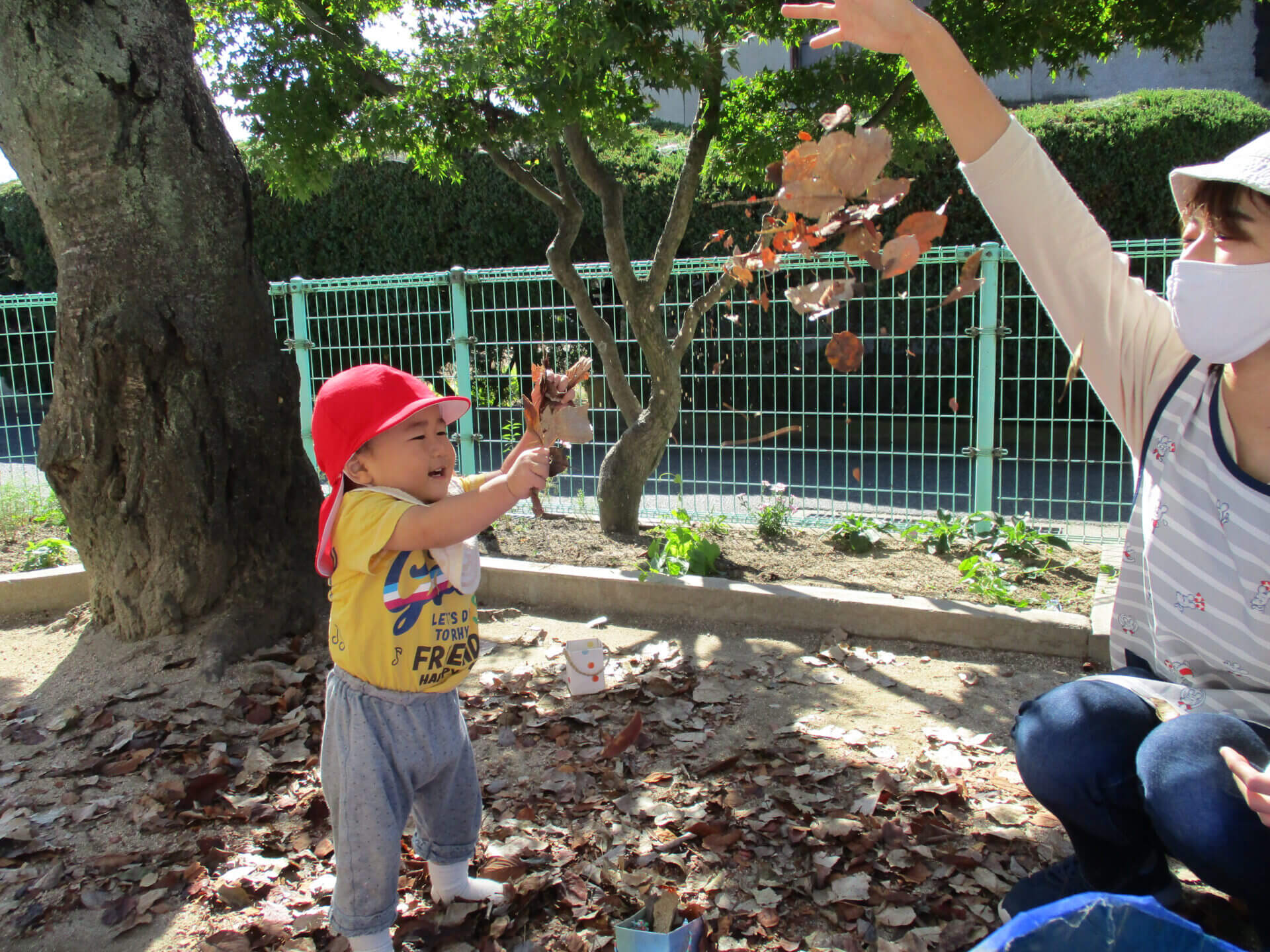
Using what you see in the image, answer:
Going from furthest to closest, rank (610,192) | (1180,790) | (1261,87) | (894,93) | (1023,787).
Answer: (1261,87)
(610,192)
(894,93)
(1023,787)
(1180,790)

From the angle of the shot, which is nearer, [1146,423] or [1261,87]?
[1146,423]

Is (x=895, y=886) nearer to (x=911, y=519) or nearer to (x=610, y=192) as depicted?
(x=911, y=519)

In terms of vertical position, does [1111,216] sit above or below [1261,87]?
below

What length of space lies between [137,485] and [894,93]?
3.95 metres

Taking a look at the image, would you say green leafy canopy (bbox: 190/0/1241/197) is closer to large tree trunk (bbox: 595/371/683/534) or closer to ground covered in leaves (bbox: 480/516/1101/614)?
large tree trunk (bbox: 595/371/683/534)

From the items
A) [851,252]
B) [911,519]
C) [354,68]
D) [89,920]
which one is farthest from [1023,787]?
[354,68]

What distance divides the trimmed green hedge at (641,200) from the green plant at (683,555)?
514 cm

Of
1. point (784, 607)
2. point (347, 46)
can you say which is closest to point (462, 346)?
point (347, 46)

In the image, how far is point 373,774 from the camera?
6.12 ft

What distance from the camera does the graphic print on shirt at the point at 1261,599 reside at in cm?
156

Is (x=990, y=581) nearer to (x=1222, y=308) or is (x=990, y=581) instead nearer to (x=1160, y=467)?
(x=1160, y=467)

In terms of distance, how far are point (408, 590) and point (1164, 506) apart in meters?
1.49

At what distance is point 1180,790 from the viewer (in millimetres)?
1555

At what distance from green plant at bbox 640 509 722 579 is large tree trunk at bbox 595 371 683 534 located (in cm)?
86
